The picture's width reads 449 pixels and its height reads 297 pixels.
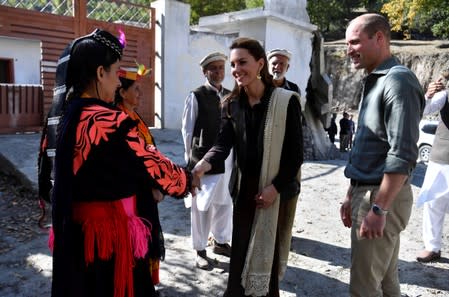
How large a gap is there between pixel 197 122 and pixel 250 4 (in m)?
22.1

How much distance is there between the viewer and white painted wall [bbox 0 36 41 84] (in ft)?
41.5

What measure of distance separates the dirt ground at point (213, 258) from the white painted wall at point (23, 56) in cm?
851

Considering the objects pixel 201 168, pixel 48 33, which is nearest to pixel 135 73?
pixel 201 168

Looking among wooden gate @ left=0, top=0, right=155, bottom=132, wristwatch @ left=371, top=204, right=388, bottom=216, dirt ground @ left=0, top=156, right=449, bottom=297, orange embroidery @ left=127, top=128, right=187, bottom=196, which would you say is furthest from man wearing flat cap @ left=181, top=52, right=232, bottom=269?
wooden gate @ left=0, top=0, right=155, bottom=132

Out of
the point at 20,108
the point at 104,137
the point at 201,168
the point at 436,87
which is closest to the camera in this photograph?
the point at 104,137

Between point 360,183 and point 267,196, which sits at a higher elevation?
point 360,183

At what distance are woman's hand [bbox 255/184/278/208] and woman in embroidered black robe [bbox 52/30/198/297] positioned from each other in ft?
2.15

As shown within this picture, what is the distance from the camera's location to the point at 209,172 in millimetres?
3811

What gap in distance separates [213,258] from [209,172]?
0.89 metres

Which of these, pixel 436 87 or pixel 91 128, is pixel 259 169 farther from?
pixel 436 87

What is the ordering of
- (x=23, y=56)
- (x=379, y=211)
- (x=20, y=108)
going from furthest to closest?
(x=23, y=56) → (x=20, y=108) → (x=379, y=211)

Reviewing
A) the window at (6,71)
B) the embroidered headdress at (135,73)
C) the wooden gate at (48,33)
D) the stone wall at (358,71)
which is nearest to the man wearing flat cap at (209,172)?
the embroidered headdress at (135,73)

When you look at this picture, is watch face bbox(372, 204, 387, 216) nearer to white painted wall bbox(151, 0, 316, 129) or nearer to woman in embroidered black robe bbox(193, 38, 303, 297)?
woman in embroidered black robe bbox(193, 38, 303, 297)

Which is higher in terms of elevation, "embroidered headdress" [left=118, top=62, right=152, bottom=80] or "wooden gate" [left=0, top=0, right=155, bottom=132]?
"wooden gate" [left=0, top=0, right=155, bottom=132]
